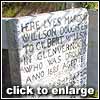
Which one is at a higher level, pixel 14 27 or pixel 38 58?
pixel 14 27

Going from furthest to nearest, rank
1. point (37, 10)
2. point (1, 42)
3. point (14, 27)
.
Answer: point (37, 10) → point (1, 42) → point (14, 27)

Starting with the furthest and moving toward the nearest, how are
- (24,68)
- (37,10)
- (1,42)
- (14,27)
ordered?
(37,10), (1,42), (24,68), (14,27)

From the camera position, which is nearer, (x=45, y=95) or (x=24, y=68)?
(x=24, y=68)

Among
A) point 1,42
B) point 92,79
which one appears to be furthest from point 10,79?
point 92,79

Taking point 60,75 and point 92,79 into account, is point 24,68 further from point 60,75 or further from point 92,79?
point 92,79

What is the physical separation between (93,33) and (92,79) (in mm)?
518

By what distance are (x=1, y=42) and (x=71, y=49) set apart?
0.66 meters

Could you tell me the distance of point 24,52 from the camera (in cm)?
287

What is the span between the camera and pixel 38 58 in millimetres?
2984

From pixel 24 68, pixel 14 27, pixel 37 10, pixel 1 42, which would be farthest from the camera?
pixel 37 10

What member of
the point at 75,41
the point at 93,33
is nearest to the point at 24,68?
the point at 75,41

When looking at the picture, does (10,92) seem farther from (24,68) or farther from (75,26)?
(75,26)

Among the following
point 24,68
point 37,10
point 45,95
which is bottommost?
point 45,95

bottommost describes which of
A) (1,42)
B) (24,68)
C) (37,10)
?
(24,68)
